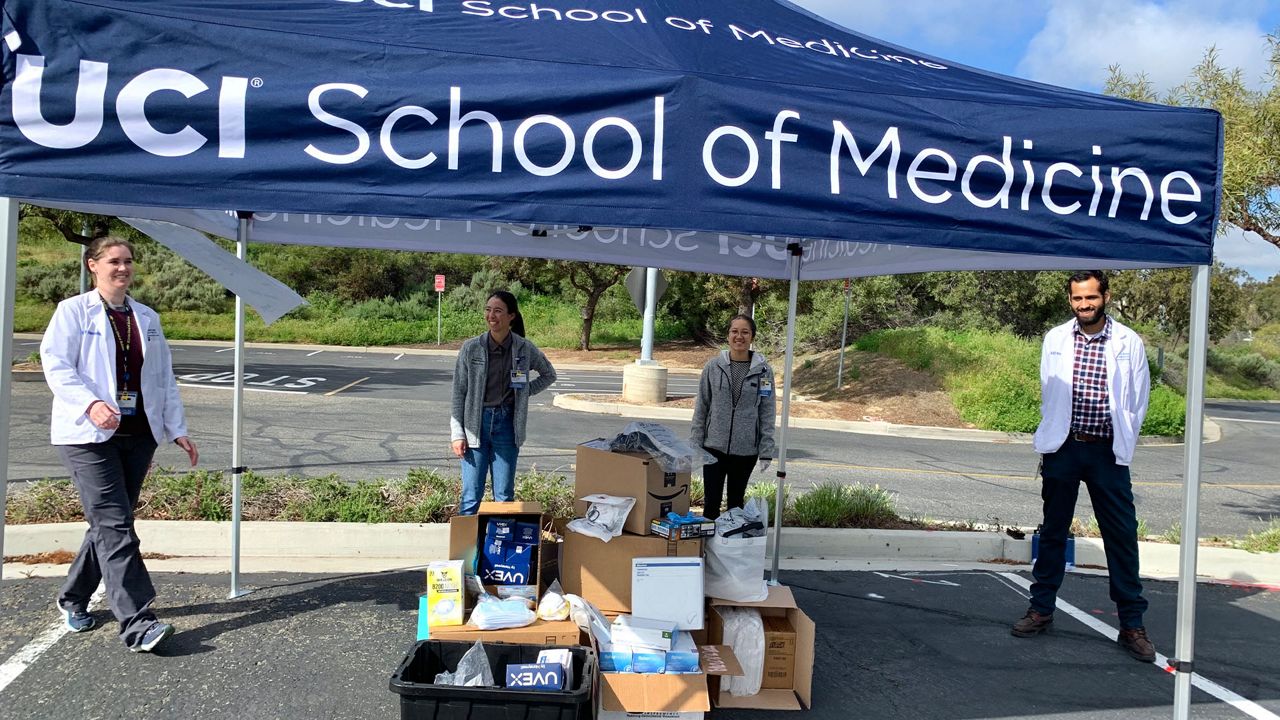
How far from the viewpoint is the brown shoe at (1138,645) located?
452 centimetres

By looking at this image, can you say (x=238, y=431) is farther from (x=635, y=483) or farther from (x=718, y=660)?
(x=718, y=660)

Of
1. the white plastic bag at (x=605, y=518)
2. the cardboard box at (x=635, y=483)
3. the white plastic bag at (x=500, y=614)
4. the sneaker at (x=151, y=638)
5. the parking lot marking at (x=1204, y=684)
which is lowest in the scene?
the parking lot marking at (x=1204, y=684)

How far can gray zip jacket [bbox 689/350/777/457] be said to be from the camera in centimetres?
535

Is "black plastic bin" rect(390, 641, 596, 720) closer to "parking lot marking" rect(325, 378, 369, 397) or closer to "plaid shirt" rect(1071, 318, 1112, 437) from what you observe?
"plaid shirt" rect(1071, 318, 1112, 437)

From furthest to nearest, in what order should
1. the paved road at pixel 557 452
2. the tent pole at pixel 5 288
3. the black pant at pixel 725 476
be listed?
the paved road at pixel 557 452 → the black pant at pixel 725 476 → the tent pole at pixel 5 288

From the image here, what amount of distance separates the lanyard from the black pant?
11.1 ft

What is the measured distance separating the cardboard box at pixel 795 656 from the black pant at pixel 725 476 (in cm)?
144

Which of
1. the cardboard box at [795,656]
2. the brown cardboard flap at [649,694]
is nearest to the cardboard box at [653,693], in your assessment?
the brown cardboard flap at [649,694]

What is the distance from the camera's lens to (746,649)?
3.88 m

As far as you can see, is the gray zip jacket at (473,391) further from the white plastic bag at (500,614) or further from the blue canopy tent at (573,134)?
the blue canopy tent at (573,134)

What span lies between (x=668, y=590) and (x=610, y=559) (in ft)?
1.15

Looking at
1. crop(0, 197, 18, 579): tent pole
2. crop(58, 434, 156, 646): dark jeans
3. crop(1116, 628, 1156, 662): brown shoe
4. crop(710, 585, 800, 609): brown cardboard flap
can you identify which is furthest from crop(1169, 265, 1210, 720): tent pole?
crop(58, 434, 156, 646): dark jeans

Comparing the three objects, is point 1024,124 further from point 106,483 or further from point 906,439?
point 906,439

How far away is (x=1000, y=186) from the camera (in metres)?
3.19
